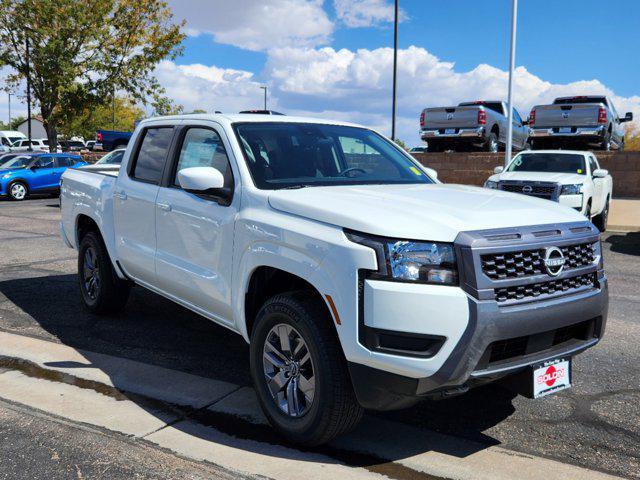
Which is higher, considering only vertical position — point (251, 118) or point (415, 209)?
point (251, 118)

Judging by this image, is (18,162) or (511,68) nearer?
(511,68)

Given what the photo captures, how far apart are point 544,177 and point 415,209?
10.1 meters

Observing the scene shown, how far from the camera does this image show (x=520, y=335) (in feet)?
10.0

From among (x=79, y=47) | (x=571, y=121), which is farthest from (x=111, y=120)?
(x=571, y=121)

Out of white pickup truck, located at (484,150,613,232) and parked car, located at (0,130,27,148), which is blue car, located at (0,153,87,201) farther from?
parked car, located at (0,130,27,148)

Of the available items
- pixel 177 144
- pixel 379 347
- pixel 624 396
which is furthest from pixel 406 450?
pixel 177 144

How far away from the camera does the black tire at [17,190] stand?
22.8 meters

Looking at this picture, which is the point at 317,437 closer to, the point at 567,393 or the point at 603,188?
the point at 567,393

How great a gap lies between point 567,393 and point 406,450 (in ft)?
4.79

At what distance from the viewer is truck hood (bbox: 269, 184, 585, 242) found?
3047 mm

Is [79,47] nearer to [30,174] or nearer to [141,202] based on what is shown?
[30,174]

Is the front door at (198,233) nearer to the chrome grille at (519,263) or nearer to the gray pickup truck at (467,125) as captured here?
the chrome grille at (519,263)

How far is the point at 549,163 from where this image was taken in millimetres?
13656

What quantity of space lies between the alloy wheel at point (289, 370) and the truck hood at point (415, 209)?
68 centimetres
